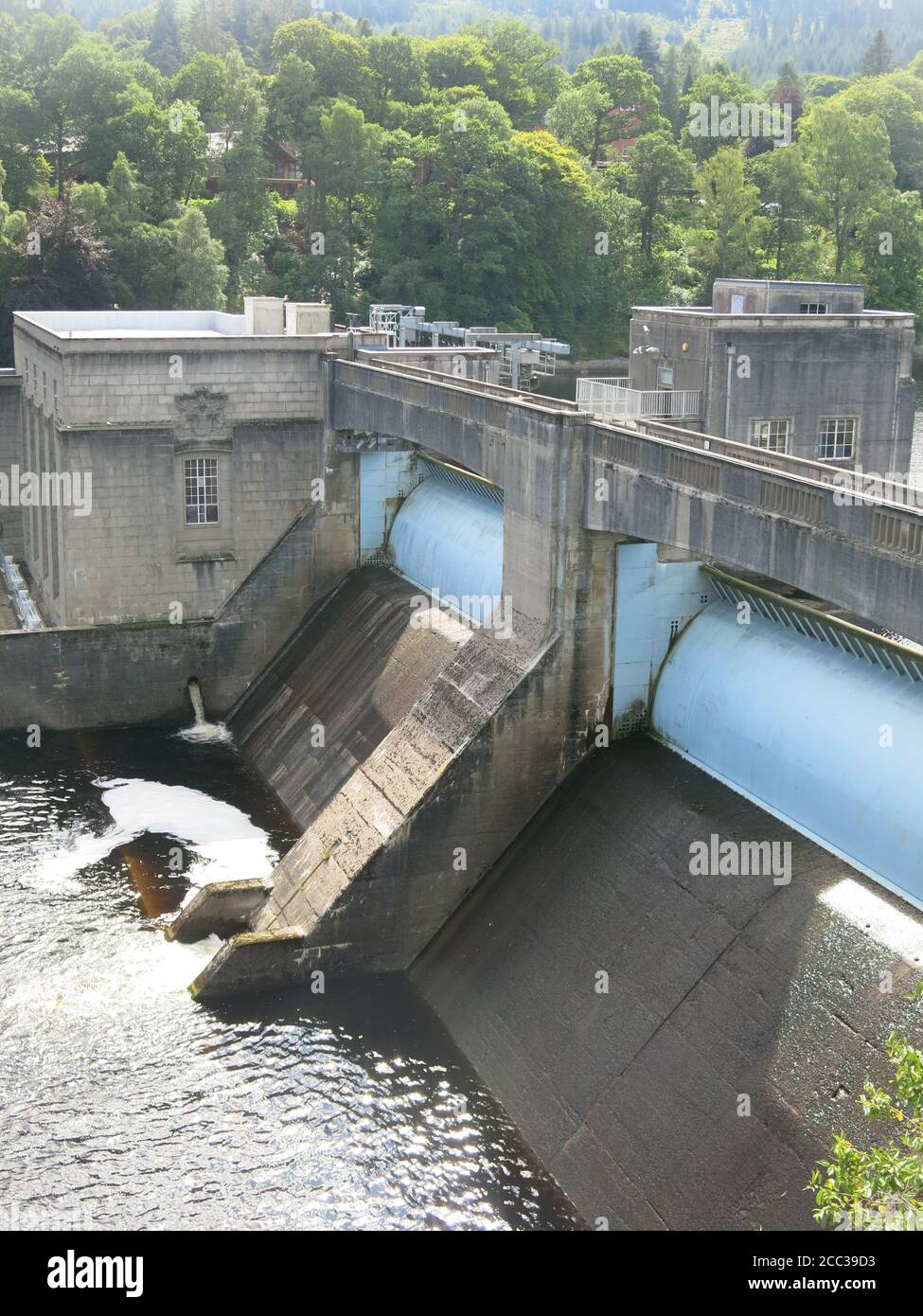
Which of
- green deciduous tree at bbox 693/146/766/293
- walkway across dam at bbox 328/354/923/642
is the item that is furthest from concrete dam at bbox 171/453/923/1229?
green deciduous tree at bbox 693/146/766/293

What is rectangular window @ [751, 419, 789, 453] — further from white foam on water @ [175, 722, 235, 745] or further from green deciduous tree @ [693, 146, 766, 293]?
green deciduous tree @ [693, 146, 766, 293]

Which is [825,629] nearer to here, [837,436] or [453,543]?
[453,543]

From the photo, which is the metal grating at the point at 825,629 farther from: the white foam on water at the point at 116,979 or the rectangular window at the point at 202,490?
the rectangular window at the point at 202,490

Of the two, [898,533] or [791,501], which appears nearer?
[898,533]

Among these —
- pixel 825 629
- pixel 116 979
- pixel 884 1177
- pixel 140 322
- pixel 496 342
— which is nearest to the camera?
pixel 884 1177

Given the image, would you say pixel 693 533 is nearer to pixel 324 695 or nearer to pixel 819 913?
pixel 819 913

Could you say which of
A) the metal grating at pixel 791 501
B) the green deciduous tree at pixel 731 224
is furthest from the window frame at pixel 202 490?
the green deciduous tree at pixel 731 224

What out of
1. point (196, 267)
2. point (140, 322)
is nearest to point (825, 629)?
point (140, 322)
